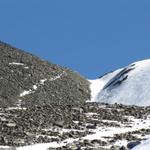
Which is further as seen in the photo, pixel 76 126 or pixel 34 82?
pixel 34 82

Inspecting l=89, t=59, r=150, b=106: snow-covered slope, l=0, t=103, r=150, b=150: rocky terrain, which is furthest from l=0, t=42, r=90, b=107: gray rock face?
l=0, t=103, r=150, b=150: rocky terrain

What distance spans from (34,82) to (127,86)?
13780 mm

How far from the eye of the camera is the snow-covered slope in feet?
283

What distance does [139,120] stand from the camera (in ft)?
178

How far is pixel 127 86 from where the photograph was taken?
301 feet

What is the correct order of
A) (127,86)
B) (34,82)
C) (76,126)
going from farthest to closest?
(127,86), (34,82), (76,126)

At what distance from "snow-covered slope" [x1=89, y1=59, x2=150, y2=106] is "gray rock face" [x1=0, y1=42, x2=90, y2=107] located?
2.38 meters

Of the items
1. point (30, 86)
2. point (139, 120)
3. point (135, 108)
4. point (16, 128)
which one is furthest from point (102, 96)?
point (16, 128)

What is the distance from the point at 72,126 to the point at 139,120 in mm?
7240

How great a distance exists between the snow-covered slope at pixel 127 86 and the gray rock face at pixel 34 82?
2382 millimetres

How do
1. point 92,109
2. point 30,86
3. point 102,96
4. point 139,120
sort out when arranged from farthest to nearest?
point 102,96
point 30,86
point 92,109
point 139,120

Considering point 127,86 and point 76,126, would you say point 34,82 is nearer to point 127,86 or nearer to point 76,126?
point 127,86

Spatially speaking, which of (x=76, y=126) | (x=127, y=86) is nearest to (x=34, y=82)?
(x=127, y=86)

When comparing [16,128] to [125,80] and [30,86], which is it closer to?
[30,86]
